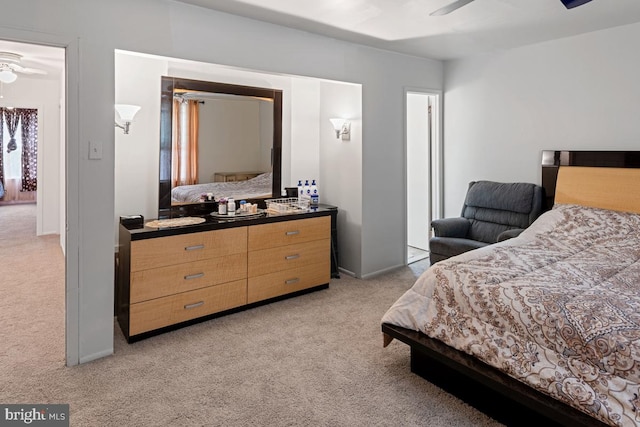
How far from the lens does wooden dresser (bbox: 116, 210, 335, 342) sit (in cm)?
276

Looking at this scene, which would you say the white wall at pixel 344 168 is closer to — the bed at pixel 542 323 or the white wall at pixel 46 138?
the bed at pixel 542 323

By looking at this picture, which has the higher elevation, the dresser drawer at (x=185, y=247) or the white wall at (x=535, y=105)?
the white wall at (x=535, y=105)

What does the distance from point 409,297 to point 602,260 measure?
1.25m

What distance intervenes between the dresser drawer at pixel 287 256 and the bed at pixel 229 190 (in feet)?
2.36

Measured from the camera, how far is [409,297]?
234 cm

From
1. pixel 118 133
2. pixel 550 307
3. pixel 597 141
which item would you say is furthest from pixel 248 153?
pixel 597 141

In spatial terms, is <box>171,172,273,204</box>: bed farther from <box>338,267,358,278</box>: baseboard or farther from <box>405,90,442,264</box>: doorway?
<box>405,90,442,264</box>: doorway

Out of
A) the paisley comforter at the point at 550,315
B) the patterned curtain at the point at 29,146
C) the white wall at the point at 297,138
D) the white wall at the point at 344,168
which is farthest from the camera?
the patterned curtain at the point at 29,146

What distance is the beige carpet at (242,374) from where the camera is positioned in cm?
199

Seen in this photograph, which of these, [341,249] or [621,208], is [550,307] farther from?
[341,249]

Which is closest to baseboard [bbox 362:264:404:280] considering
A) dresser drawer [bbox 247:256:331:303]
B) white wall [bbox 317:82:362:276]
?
white wall [bbox 317:82:362:276]

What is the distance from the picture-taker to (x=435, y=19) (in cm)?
315

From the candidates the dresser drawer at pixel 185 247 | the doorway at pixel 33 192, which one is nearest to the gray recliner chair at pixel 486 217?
the dresser drawer at pixel 185 247

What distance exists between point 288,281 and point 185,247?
3.39 ft
